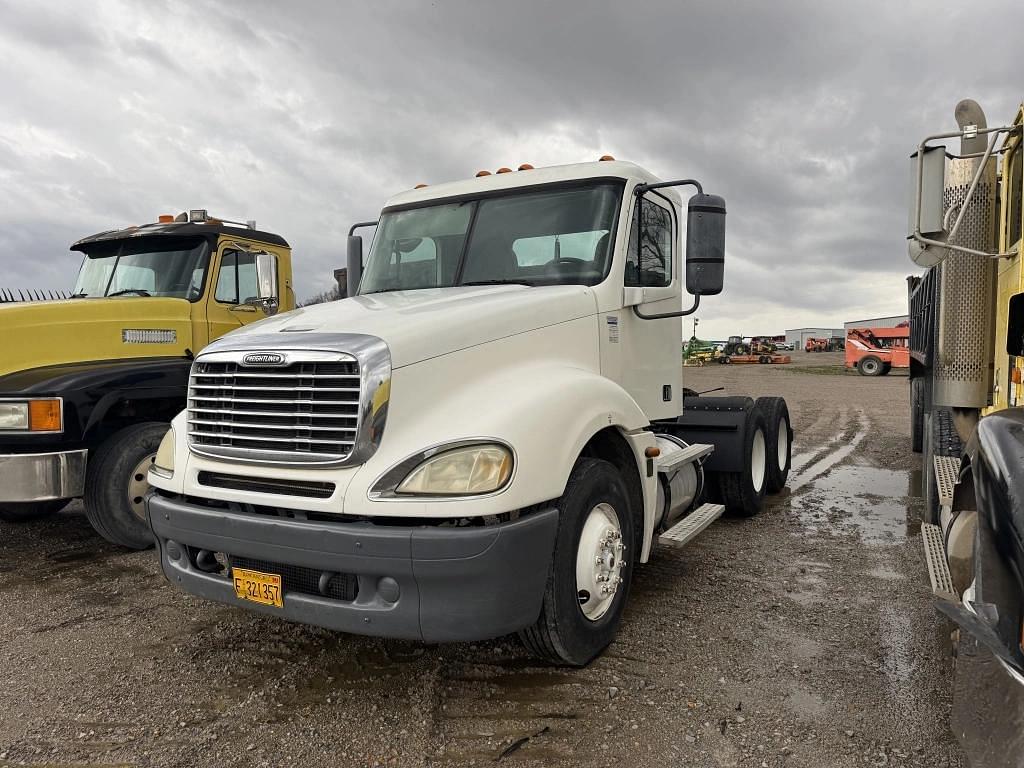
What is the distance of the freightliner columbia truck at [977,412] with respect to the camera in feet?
6.16

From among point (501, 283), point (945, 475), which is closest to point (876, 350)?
point (945, 475)

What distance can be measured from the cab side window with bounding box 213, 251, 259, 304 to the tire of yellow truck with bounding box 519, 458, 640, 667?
4.27 meters

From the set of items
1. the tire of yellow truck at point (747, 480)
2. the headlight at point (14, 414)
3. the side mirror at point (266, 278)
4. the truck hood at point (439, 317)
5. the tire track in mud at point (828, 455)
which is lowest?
the tire track in mud at point (828, 455)

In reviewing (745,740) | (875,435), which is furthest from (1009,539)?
(875,435)

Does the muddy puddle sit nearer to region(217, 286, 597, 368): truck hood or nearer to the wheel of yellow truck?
region(217, 286, 597, 368): truck hood

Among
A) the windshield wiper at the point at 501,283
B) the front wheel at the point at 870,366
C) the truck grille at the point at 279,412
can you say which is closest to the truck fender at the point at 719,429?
the windshield wiper at the point at 501,283

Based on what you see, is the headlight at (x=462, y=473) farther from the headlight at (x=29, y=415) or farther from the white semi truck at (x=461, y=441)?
the headlight at (x=29, y=415)

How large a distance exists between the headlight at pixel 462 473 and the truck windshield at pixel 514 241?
1550 mm

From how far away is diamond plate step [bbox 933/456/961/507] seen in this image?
417 cm

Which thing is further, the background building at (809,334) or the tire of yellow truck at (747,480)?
the background building at (809,334)

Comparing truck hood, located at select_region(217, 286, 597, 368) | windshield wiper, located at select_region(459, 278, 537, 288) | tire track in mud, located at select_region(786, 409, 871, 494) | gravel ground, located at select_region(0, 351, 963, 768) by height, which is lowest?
tire track in mud, located at select_region(786, 409, 871, 494)

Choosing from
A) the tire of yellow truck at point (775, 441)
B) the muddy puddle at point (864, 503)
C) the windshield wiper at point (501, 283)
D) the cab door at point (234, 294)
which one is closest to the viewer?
the windshield wiper at point (501, 283)

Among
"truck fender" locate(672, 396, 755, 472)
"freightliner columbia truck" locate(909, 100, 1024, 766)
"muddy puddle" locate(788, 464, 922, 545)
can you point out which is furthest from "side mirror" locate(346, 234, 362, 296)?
"muddy puddle" locate(788, 464, 922, 545)

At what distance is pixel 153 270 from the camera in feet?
20.9
